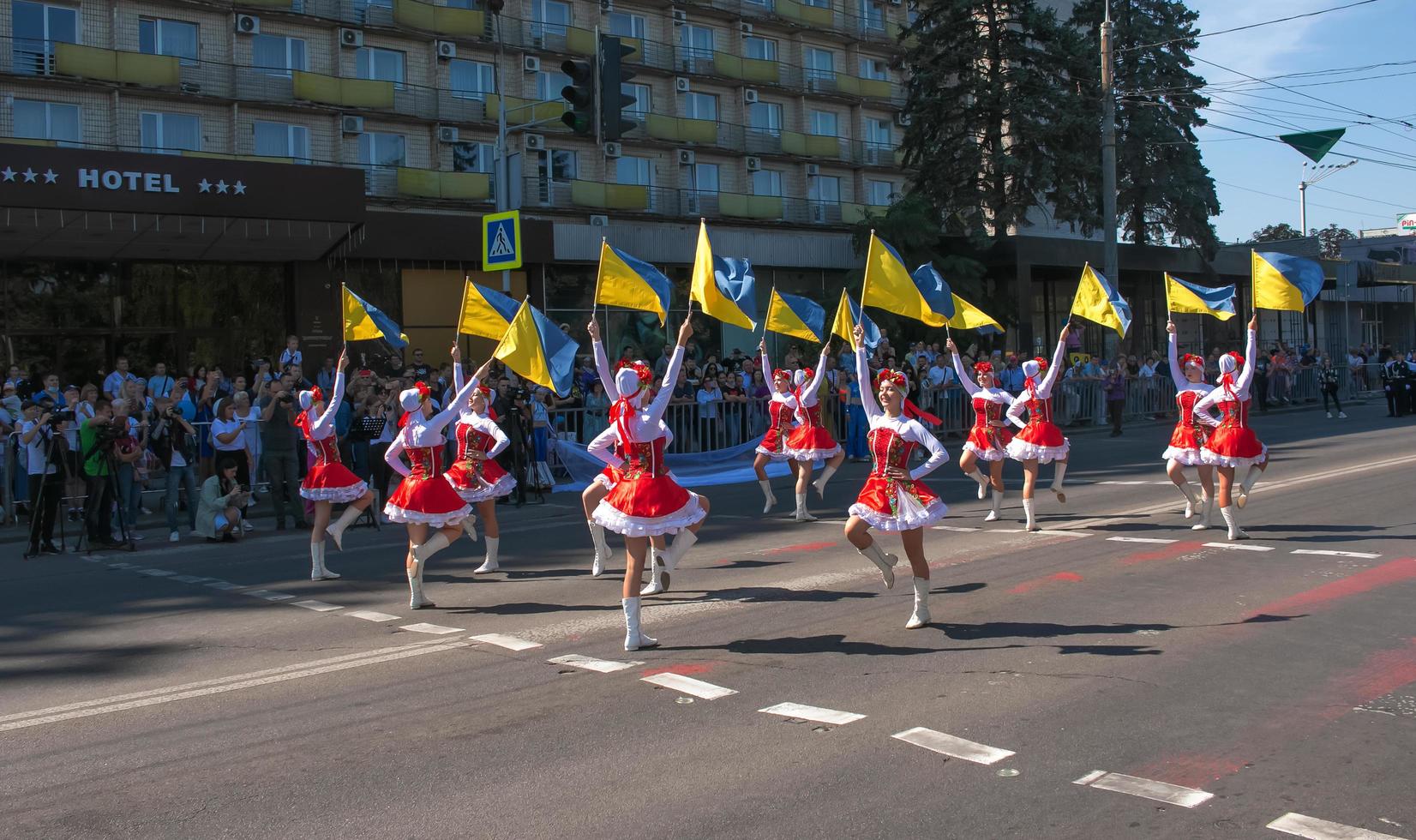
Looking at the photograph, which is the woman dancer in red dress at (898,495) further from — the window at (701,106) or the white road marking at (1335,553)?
the window at (701,106)

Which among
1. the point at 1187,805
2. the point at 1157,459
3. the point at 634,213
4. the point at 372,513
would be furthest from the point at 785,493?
the point at 634,213

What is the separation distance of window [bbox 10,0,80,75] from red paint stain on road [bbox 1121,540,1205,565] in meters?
29.6

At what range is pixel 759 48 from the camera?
45.6 metres

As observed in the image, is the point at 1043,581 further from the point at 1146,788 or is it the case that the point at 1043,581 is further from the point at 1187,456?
the point at 1146,788

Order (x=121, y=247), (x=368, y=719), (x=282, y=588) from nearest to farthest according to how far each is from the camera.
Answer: (x=368, y=719) → (x=282, y=588) → (x=121, y=247)

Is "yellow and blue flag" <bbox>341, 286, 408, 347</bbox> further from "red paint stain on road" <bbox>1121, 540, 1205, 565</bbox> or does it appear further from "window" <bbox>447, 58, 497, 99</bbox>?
"window" <bbox>447, 58, 497, 99</bbox>

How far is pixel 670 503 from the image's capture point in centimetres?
808

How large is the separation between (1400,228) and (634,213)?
305ft

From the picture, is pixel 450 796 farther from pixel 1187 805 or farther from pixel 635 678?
pixel 1187 805

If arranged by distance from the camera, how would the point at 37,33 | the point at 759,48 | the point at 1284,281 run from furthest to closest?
the point at 759,48 < the point at 37,33 < the point at 1284,281

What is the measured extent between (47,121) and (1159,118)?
31843mm

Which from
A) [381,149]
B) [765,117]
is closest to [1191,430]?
[381,149]

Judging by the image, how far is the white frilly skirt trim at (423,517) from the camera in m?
9.48

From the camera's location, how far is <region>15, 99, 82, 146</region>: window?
30.1 m
